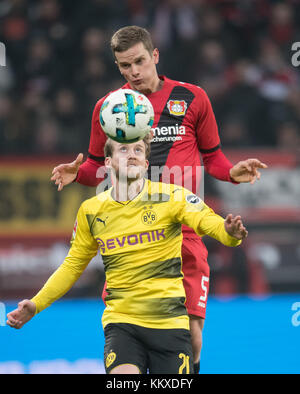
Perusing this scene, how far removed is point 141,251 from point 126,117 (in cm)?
75

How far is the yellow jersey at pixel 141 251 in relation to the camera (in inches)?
166

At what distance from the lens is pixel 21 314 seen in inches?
168

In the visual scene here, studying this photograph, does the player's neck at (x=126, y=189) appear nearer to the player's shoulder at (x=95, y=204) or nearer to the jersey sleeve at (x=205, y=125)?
the player's shoulder at (x=95, y=204)

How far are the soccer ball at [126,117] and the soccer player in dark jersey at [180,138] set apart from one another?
57 cm

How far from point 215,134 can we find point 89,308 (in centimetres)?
478

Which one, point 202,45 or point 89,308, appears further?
point 202,45

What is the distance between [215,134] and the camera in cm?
531
